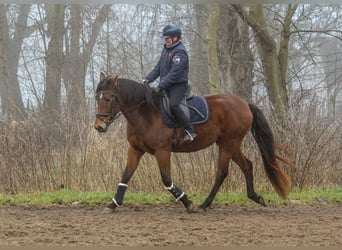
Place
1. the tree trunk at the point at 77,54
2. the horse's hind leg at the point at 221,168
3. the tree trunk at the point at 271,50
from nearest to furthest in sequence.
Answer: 1. the horse's hind leg at the point at 221,168
2. the tree trunk at the point at 271,50
3. the tree trunk at the point at 77,54

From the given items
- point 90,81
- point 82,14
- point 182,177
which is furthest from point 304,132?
point 82,14

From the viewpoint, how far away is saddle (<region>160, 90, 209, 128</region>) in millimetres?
7375

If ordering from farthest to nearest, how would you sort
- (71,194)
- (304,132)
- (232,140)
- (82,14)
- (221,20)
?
1. (82,14)
2. (221,20)
3. (304,132)
4. (71,194)
5. (232,140)

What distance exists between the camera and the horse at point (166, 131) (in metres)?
7.33

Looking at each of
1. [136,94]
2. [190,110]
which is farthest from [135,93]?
[190,110]

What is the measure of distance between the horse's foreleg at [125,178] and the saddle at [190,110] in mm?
646

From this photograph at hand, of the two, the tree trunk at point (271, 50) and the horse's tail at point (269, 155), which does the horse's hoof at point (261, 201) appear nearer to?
the horse's tail at point (269, 155)

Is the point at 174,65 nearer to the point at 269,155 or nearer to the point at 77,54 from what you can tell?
the point at 269,155

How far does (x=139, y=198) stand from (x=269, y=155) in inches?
83.9

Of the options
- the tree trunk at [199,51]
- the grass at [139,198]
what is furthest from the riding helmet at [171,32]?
the tree trunk at [199,51]

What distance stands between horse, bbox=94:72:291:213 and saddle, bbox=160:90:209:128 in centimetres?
8

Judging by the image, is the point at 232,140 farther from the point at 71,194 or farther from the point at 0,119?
the point at 0,119

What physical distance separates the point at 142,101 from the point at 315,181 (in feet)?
13.0

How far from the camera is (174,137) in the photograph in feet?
24.5
